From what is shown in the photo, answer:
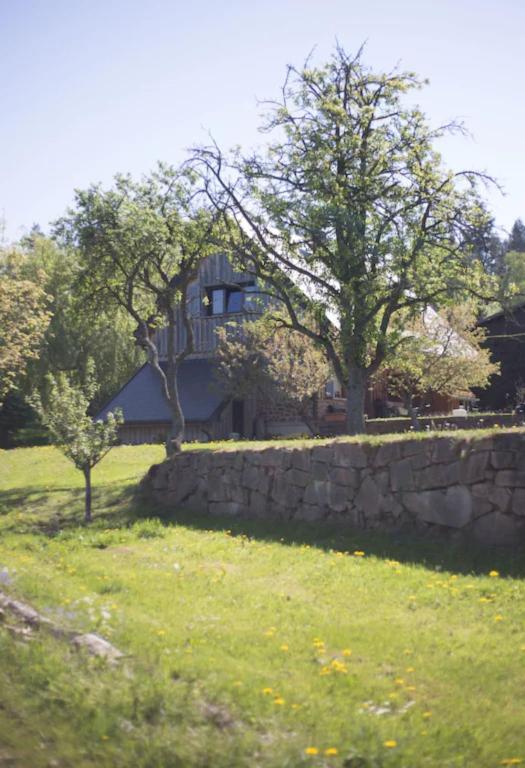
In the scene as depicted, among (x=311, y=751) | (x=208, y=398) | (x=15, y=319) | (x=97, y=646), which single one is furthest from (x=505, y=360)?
(x=311, y=751)

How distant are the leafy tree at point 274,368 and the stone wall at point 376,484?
500 inches

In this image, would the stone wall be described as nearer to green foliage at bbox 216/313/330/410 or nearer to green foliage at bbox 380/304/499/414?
green foliage at bbox 216/313/330/410

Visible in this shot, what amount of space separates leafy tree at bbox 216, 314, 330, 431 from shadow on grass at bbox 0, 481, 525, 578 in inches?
450

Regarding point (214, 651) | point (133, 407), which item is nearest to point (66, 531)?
point (214, 651)

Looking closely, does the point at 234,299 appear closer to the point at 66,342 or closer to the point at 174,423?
the point at 66,342

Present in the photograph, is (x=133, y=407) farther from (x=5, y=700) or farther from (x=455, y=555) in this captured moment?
(x=5, y=700)

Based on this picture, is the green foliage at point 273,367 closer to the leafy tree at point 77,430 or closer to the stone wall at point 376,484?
the stone wall at point 376,484

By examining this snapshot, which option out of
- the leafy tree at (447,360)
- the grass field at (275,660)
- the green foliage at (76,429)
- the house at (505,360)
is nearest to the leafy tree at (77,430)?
the green foliage at (76,429)

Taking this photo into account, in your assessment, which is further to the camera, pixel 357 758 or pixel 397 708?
pixel 397 708

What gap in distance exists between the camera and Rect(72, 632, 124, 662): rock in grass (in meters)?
6.43

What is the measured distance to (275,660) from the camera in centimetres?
658

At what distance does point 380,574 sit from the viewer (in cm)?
998

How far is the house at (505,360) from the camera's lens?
3972 cm

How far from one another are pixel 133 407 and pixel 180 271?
12.6 m
